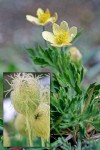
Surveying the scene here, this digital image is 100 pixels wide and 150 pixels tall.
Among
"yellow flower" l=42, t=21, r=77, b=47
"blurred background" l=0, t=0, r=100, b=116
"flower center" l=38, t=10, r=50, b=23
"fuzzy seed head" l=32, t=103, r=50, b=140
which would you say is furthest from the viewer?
"blurred background" l=0, t=0, r=100, b=116

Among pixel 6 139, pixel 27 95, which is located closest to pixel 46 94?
pixel 27 95

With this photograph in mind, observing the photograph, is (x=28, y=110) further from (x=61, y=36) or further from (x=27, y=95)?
(x=61, y=36)

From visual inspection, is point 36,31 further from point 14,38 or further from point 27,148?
point 27,148

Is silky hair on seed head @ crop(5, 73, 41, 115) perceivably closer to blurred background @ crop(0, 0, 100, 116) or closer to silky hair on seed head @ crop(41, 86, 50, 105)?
silky hair on seed head @ crop(41, 86, 50, 105)

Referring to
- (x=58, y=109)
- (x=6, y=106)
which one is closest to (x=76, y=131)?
(x=58, y=109)

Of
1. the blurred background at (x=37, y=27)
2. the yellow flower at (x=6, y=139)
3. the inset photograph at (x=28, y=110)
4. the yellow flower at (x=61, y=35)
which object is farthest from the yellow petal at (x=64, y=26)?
the blurred background at (x=37, y=27)

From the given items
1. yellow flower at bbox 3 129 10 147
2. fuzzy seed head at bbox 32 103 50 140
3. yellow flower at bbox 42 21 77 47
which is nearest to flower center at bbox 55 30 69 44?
yellow flower at bbox 42 21 77 47

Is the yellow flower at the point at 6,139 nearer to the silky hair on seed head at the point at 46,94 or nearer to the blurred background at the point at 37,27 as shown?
the silky hair on seed head at the point at 46,94
